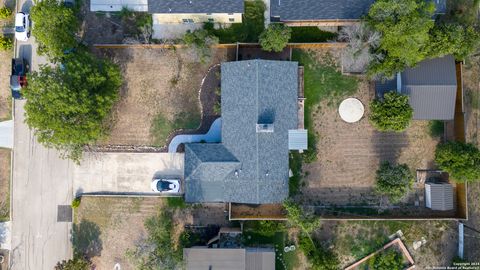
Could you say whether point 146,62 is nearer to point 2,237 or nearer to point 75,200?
point 75,200

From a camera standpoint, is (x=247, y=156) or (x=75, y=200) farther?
(x=75, y=200)

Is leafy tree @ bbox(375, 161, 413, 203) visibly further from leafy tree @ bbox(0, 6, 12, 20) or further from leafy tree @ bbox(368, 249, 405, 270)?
leafy tree @ bbox(0, 6, 12, 20)

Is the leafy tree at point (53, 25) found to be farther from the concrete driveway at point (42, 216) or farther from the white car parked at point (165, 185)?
the white car parked at point (165, 185)

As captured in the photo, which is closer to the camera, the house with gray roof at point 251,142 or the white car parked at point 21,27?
the house with gray roof at point 251,142

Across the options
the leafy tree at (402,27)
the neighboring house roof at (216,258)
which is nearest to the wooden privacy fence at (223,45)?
the leafy tree at (402,27)

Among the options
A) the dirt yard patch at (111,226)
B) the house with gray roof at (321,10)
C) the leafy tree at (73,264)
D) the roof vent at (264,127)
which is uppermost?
the house with gray roof at (321,10)

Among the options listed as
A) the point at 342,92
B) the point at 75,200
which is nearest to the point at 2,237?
the point at 75,200

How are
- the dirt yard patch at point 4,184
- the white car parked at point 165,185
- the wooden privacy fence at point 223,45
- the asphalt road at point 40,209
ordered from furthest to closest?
the dirt yard patch at point 4,184
the asphalt road at point 40,209
the white car parked at point 165,185
the wooden privacy fence at point 223,45
